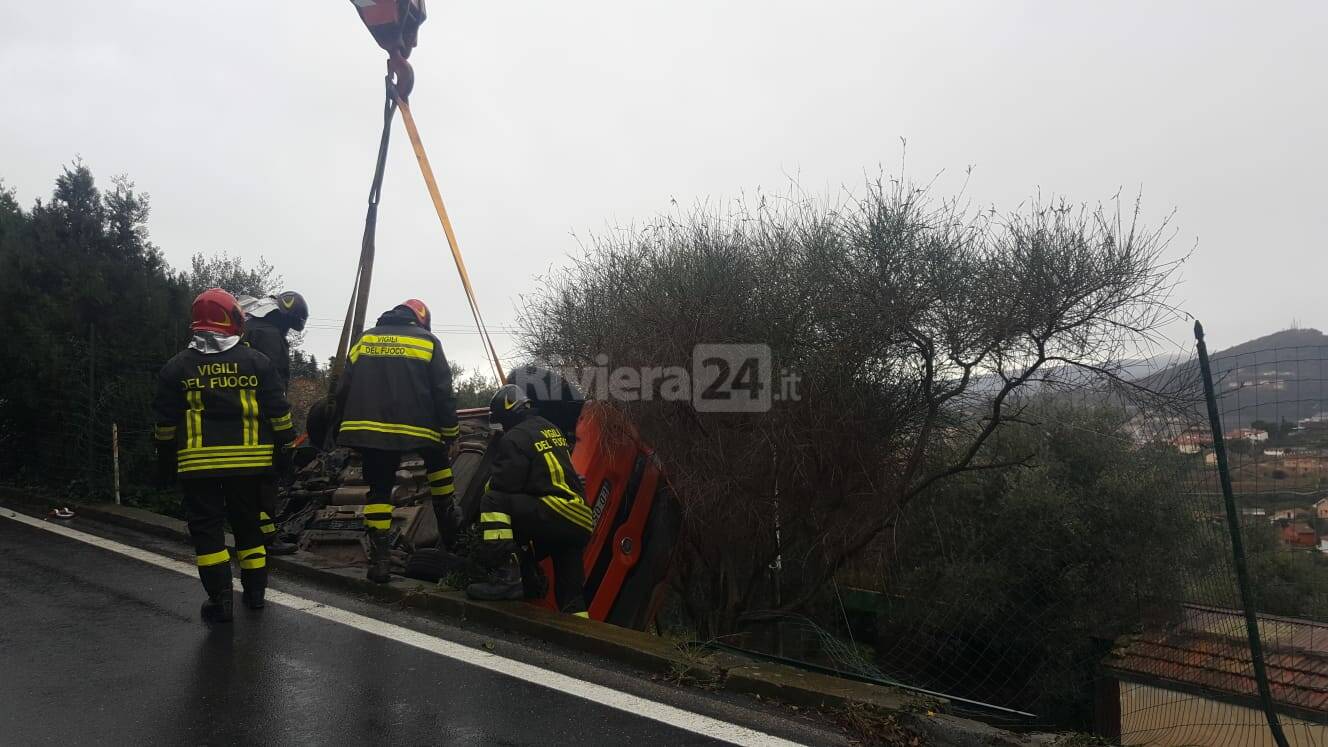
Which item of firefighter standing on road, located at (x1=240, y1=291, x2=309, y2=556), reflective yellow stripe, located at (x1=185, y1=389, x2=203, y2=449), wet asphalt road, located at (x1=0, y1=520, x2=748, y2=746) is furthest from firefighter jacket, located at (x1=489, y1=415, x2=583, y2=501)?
firefighter standing on road, located at (x1=240, y1=291, x2=309, y2=556)

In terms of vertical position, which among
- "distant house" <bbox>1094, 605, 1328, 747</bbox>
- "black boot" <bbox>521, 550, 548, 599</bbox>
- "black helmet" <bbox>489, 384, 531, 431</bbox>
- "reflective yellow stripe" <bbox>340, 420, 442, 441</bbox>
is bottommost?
"distant house" <bbox>1094, 605, 1328, 747</bbox>

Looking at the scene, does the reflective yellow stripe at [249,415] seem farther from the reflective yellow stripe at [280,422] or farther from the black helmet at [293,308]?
the black helmet at [293,308]

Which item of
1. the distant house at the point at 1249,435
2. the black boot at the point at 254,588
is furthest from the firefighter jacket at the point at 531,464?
the distant house at the point at 1249,435

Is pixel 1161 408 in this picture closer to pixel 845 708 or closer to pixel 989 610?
pixel 989 610

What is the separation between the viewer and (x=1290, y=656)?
560 cm

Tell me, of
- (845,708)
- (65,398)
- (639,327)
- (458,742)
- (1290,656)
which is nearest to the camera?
(458,742)

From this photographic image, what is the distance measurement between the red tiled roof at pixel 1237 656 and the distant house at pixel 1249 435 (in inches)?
44.0

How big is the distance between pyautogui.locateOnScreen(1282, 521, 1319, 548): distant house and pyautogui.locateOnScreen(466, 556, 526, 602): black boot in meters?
4.14

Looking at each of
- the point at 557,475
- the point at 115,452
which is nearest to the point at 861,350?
the point at 557,475

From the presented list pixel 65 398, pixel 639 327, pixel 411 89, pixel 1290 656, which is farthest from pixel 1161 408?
pixel 65 398

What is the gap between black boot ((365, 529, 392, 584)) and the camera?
18.0ft

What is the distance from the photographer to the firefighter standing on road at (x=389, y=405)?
17.8 ft

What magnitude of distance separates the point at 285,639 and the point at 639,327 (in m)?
3.58

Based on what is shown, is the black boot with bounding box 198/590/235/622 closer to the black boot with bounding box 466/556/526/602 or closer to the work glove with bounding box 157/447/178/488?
the work glove with bounding box 157/447/178/488
